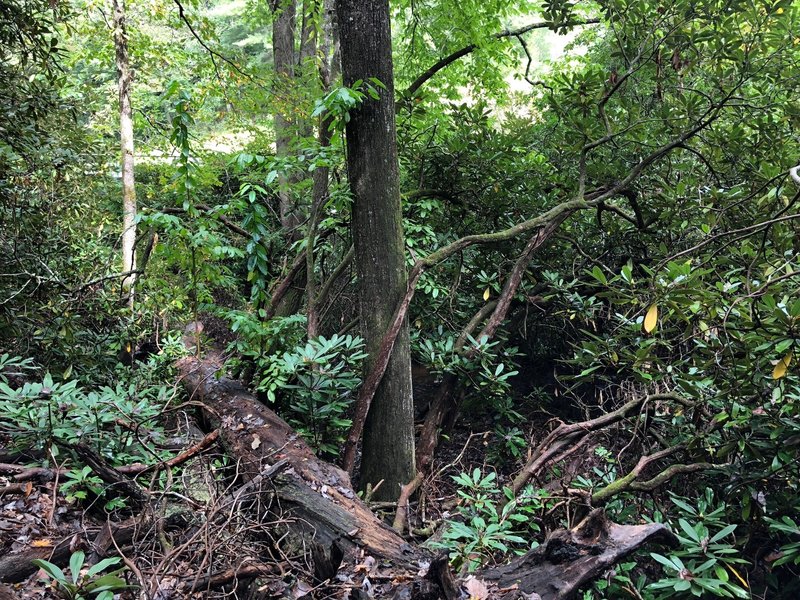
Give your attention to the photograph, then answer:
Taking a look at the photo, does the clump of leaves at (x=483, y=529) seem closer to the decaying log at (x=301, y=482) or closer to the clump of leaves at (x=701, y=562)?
the decaying log at (x=301, y=482)

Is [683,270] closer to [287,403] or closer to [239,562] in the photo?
[239,562]

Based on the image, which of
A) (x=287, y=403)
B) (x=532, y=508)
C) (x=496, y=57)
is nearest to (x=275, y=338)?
(x=287, y=403)

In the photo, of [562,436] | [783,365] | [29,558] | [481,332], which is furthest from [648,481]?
[29,558]

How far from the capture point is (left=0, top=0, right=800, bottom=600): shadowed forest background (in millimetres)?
2439

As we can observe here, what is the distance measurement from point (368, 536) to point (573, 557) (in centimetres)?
105

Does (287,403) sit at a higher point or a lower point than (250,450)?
higher

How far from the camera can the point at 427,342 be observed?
15.1 feet

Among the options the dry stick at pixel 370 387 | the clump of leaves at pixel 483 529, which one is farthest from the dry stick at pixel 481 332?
the clump of leaves at pixel 483 529

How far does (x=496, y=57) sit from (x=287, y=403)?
15.8 ft

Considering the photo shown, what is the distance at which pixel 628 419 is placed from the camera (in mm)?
3717

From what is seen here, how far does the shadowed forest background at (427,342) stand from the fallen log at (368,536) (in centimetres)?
2

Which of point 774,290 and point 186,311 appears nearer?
point 774,290

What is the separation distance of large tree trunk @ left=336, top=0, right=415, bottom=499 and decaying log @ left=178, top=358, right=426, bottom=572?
0.52m

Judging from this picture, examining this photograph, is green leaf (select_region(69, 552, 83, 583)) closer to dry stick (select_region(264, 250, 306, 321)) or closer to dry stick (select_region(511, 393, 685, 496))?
dry stick (select_region(511, 393, 685, 496))
